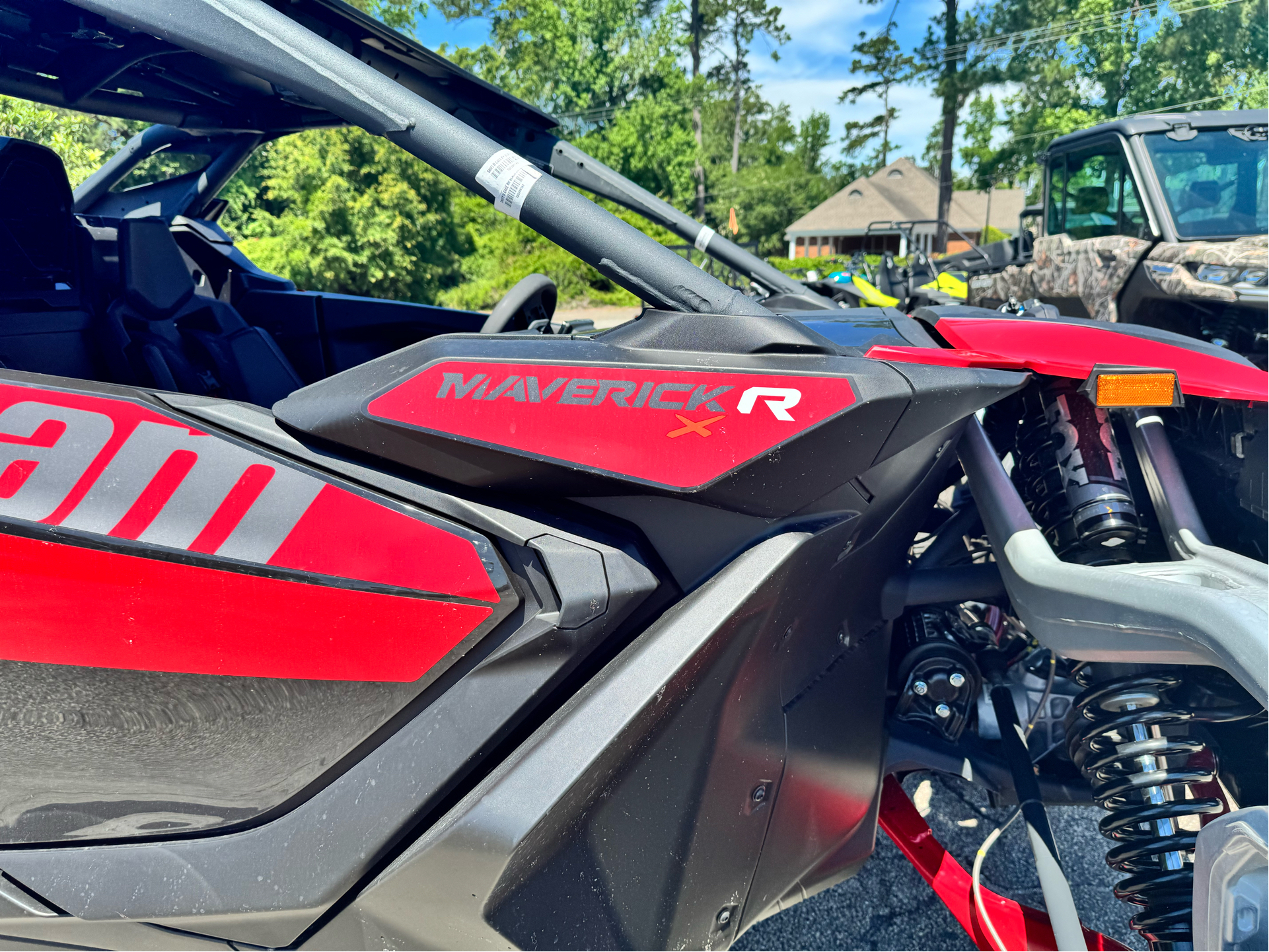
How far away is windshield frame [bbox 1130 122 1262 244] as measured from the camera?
6.58 meters

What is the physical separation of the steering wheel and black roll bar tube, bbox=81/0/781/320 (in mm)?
890

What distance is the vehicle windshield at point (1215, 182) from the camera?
6613 millimetres

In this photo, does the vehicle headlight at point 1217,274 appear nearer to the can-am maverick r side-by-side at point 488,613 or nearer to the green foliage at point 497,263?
the can-am maverick r side-by-side at point 488,613

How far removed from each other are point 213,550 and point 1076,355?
151 cm

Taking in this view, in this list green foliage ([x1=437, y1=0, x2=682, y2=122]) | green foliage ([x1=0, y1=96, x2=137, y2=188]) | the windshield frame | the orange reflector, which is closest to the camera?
the orange reflector

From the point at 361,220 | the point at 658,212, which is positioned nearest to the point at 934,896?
the point at 658,212

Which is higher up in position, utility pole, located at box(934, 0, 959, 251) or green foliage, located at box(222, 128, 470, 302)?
utility pole, located at box(934, 0, 959, 251)

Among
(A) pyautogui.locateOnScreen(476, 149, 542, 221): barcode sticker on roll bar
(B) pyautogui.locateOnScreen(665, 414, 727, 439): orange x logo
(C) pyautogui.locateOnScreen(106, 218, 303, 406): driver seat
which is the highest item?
(A) pyautogui.locateOnScreen(476, 149, 542, 221): barcode sticker on roll bar

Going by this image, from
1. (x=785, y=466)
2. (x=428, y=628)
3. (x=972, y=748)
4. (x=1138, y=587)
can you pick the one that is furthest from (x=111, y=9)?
(x=972, y=748)

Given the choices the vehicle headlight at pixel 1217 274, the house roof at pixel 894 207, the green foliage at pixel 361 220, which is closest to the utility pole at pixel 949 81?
the green foliage at pixel 361 220

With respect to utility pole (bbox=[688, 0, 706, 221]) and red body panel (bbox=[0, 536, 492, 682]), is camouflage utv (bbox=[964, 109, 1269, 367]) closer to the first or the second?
red body panel (bbox=[0, 536, 492, 682])

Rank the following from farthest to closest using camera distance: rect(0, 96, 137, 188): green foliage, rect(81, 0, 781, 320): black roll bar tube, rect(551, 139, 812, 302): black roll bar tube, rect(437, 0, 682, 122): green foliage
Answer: rect(437, 0, 682, 122): green foliage, rect(551, 139, 812, 302): black roll bar tube, rect(0, 96, 137, 188): green foliage, rect(81, 0, 781, 320): black roll bar tube

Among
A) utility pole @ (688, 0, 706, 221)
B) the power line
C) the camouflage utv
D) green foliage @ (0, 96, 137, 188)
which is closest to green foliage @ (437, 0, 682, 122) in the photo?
utility pole @ (688, 0, 706, 221)

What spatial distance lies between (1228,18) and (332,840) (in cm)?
2313
